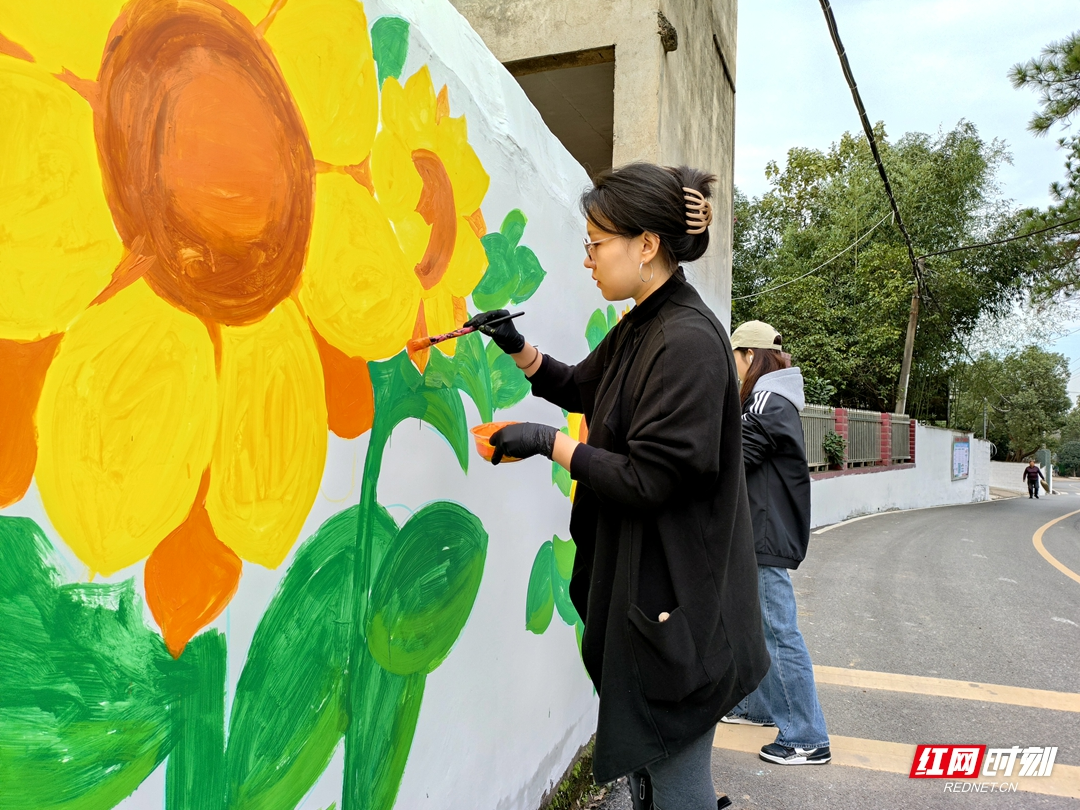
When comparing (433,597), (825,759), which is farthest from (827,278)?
(433,597)

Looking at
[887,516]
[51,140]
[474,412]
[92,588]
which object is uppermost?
[51,140]

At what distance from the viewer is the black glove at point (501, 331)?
1.79 meters

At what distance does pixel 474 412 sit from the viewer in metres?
2.06

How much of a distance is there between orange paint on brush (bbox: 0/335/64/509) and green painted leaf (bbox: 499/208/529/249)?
60.1 inches

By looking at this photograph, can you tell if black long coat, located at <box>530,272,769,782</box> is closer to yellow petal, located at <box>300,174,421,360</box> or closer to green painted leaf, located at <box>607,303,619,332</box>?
yellow petal, located at <box>300,174,421,360</box>

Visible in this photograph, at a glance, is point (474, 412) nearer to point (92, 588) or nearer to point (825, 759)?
point (92, 588)

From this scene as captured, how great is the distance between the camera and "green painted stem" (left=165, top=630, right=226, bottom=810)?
1087mm

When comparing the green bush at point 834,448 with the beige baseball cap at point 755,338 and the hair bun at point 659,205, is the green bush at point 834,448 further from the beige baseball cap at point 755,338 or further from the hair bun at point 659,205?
the hair bun at point 659,205

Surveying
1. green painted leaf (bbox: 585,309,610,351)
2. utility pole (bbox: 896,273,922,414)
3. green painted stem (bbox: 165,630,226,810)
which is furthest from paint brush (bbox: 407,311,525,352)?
utility pole (bbox: 896,273,922,414)

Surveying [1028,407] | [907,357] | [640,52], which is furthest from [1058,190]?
[1028,407]

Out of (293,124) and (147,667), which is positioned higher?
(293,124)

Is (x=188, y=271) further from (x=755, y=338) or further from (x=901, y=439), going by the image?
(x=901, y=439)

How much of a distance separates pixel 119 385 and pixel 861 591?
6.92m

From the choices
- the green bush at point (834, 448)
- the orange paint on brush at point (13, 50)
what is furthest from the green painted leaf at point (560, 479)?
the green bush at point (834, 448)
